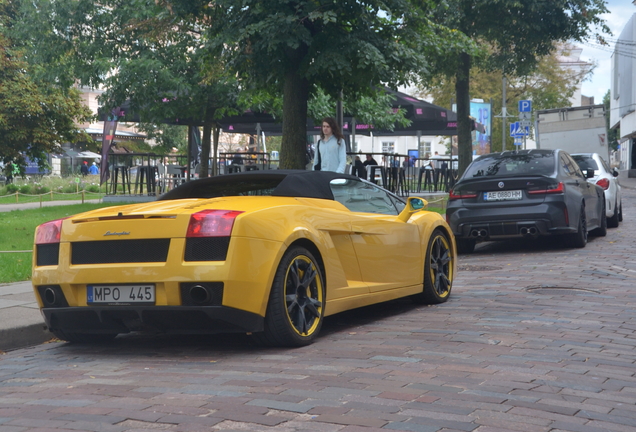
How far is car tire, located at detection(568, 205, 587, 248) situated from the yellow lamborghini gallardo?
6750 mm

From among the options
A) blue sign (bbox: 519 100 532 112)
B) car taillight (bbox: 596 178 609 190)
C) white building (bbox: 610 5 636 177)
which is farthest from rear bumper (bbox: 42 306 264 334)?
white building (bbox: 610 5 636 177)

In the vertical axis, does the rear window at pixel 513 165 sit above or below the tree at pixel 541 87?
below

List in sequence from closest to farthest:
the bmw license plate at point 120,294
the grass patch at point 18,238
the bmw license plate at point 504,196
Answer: the bmw license plate at point 120,294, the grass patch at point 18,238, the bmw license plate at point 504,196

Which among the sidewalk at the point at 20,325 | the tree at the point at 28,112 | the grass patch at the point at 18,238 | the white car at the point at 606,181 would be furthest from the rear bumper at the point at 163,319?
the tree at the point at 28,112

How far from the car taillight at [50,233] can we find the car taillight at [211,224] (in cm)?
107

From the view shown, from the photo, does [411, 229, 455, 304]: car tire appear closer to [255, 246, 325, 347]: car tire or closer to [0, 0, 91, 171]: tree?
[255, 246, 325, 347]: car tire

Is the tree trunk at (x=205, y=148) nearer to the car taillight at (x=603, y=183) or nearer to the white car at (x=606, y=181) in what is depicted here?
the white car at (x=606, y=181)

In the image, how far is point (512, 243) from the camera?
14.3m

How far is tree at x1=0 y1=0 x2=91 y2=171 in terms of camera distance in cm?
2333

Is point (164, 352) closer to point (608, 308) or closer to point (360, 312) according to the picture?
Result: point (360, 312)

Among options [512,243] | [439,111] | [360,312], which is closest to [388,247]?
[360,312]

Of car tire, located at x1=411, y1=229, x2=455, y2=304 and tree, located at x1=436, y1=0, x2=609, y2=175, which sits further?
tree, located at x1=436, y1=0, x2=609, y2=175

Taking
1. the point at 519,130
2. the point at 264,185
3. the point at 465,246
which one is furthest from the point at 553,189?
the point at 519,130

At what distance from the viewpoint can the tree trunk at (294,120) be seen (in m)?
13.8
